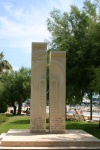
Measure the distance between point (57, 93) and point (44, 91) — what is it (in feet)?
→ 1.97

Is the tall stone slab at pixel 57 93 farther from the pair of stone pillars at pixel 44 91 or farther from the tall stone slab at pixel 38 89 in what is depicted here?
the tall stone slab at pixel 38 89

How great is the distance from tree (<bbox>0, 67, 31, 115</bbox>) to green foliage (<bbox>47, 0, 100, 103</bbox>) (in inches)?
725

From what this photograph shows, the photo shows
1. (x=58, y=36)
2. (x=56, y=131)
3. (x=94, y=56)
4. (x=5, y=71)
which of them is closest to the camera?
(x=56, y=131)

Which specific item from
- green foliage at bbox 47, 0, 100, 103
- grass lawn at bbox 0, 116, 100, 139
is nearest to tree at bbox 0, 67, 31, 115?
grass lawn at bbox 0, 116, 100, 139

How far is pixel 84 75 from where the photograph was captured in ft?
69.4

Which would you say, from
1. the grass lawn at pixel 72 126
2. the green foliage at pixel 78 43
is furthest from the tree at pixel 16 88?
the green foliage at pixel 78 43

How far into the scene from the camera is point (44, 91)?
14.0 metres

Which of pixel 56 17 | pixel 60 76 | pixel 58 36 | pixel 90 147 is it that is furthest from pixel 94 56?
pixel 90 147

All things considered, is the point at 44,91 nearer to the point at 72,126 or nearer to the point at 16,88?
the point at 72,126

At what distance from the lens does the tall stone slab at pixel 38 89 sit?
1380cm

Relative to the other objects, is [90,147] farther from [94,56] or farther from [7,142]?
[94,56]

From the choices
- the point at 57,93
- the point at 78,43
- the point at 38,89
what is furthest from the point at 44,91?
the point at 78,43

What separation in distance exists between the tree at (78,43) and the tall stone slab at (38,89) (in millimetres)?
5812

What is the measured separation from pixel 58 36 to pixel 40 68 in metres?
8.39
